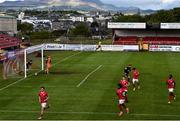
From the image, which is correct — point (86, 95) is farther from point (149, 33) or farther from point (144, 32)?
point (144, 32)

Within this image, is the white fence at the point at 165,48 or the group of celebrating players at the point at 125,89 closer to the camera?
the group of celebrating players at the point at 125,89

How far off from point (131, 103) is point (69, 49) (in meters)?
50.8

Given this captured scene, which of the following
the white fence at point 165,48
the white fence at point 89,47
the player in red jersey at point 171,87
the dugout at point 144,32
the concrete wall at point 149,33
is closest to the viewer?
the player in red jersey at point 171,87

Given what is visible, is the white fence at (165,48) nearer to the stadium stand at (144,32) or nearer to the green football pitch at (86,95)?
the stadium stand at (144,32)

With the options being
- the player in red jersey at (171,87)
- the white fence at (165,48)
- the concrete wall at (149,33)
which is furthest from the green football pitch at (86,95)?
the concrete wall at (149,33)

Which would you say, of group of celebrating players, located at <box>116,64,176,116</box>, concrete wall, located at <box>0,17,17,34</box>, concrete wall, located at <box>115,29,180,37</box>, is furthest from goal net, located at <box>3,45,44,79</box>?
concrete wall, located at <box>0,17,17,34</box>

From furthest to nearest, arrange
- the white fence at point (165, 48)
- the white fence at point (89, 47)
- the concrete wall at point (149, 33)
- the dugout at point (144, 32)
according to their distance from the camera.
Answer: the concrete wall at point (149, 33)
the dugout at point (144, 32)
the white fence at point (89, 47)
the white fence at point (165, 48)

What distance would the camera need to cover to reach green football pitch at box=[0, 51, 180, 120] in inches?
1015

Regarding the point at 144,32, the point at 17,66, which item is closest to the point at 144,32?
the point at 144,32

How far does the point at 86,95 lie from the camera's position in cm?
3194

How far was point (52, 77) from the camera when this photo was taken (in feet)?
137

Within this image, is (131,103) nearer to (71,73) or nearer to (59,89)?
(59,89)

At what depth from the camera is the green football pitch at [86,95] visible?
25.8 m

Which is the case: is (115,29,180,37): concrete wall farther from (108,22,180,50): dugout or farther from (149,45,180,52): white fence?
(149,45,180,52): white fence
